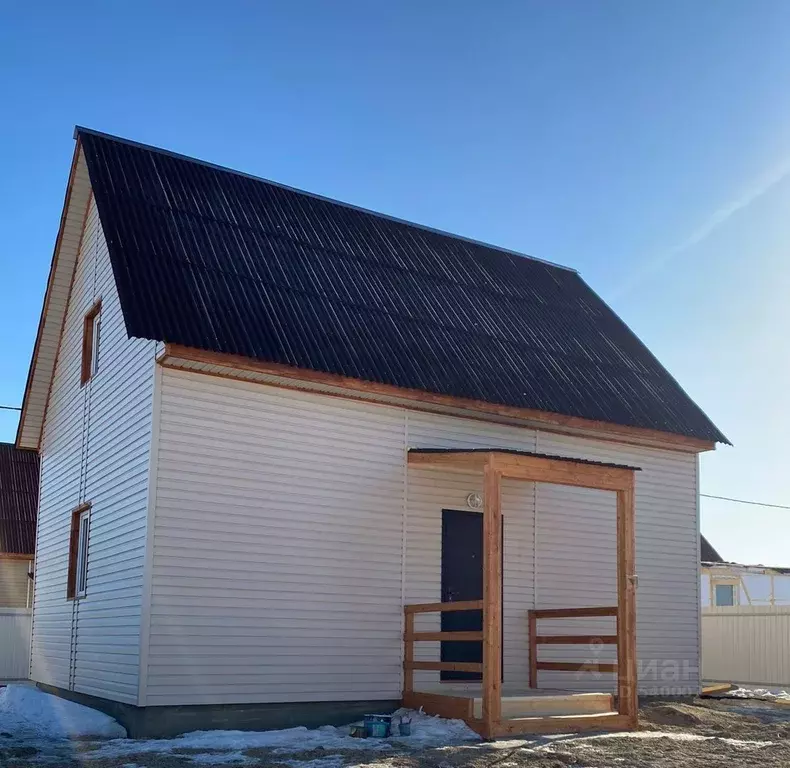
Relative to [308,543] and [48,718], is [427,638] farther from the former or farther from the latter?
[48,718]

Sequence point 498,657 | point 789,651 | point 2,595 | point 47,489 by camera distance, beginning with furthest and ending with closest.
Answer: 1. point 2,595
2. point 789,651
3. point 47,489
4. point 498,657

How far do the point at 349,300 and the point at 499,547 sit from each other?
4.04 meters

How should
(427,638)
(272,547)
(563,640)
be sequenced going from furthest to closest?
(563,640) → (427,638) → (272,547)

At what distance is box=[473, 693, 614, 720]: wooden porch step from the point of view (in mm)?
11663

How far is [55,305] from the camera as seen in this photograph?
55.8 ft

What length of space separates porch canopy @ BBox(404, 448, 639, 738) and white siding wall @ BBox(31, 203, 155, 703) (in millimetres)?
3422

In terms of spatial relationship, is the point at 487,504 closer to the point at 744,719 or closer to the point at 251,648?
the point at 251,648

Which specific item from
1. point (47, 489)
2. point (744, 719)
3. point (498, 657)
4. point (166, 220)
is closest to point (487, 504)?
point (498, 657)

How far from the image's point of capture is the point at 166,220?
13.8 m

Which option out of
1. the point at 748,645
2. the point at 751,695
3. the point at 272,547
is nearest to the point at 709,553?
the point at 748,645

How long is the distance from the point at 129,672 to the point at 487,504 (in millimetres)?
4352

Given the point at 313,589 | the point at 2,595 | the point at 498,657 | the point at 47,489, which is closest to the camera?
the point at 498,657

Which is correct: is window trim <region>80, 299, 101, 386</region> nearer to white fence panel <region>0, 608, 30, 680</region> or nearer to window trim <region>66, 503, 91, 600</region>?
window trim <region>66, 503, 91, 600</region>

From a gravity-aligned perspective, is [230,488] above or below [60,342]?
below
